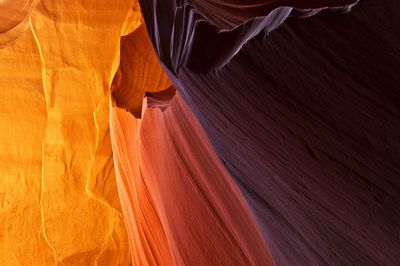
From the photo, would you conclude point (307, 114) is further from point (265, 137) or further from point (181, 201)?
point (181, 201)

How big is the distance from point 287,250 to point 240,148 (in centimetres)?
32

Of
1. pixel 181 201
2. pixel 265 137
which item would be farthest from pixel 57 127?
pixel 265 137

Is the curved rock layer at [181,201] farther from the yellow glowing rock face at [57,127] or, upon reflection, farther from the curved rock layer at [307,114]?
the yellow glowing rock face at [57,127]

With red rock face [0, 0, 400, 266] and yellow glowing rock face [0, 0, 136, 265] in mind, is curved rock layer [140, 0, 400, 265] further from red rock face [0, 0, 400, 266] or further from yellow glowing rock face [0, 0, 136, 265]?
yellow glowing rock face [0, 0, 136, 265]

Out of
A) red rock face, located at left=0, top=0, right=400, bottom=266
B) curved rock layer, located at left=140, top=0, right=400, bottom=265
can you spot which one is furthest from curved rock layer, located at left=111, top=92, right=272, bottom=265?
curved rock layer, located at left=140, top=0, right=400, bottom=265

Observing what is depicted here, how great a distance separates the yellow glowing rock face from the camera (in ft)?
12.4

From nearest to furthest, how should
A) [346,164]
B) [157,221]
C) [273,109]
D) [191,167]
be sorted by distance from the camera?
[346,164] < [273,109] < [191,167] < [157,221]

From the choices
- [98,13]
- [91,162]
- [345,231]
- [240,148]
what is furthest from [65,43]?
[345,231]

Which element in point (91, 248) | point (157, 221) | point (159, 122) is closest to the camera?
point (159, 122)

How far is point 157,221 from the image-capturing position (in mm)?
2457

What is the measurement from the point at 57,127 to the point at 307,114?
319 cm

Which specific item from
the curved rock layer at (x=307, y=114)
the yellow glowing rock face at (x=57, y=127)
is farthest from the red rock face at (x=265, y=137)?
the yellow glowing rock face at (x=57, y=127)

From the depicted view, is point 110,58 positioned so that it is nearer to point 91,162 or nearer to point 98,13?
point 98,13

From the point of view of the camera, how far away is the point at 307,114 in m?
1.02
